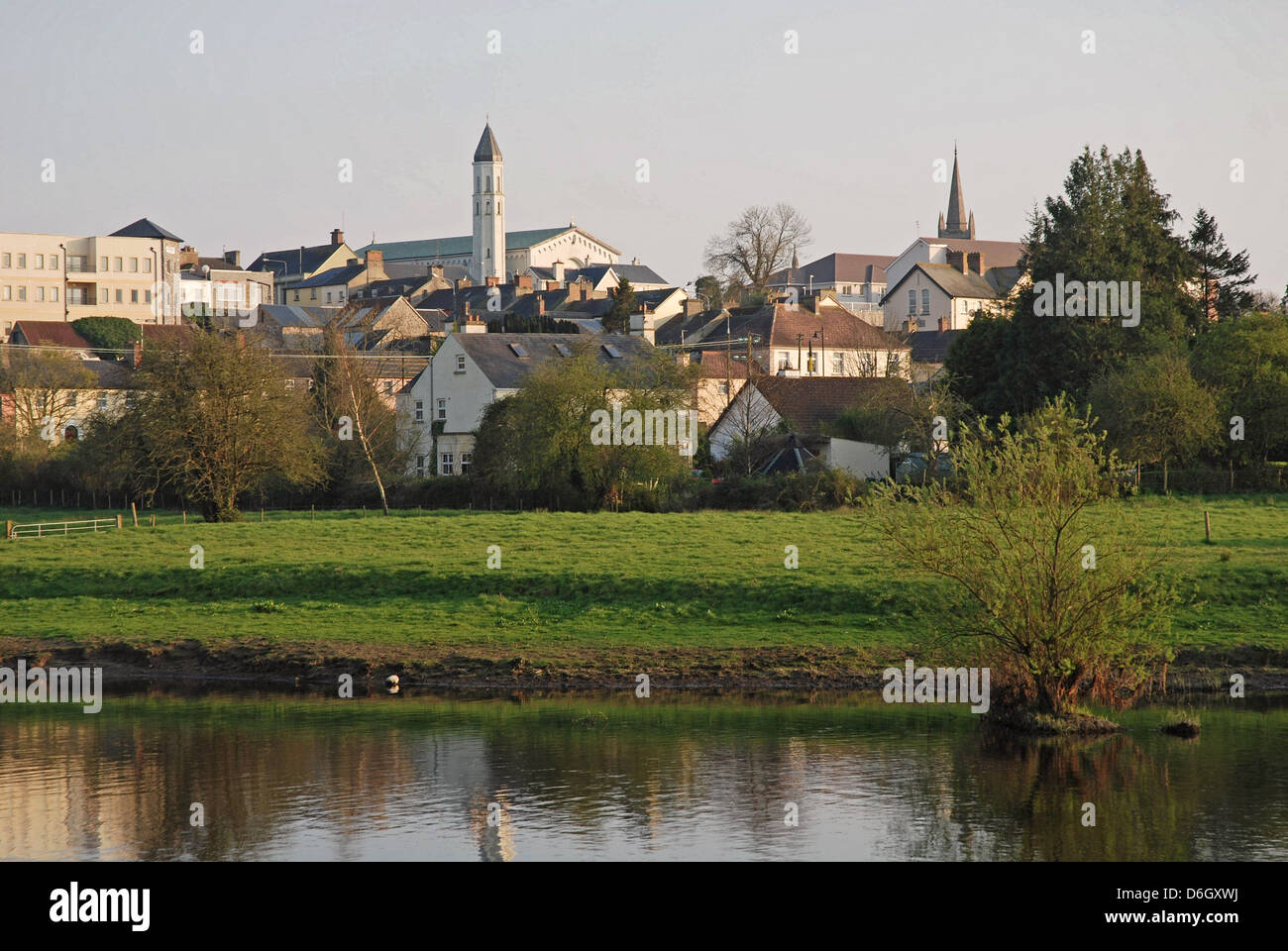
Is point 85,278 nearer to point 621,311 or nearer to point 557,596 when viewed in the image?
point 621,311

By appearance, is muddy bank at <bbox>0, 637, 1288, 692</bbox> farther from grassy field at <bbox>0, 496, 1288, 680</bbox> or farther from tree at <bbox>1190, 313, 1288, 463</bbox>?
tree at <bbox>1190, 313, 1288, 463</bbox>

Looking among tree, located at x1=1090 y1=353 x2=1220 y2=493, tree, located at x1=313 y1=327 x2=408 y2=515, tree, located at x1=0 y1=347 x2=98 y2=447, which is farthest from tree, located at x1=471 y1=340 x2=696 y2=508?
tree, located at x1=0 y1=347 x2=98 y2=447

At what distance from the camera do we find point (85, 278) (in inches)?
4663

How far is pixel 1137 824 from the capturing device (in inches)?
771

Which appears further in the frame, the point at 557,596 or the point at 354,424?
the point at 354,424

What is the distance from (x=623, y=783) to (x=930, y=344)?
81.0m

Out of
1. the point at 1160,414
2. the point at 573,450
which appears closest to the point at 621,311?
the point at 573,450

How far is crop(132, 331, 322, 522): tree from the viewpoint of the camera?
162ft

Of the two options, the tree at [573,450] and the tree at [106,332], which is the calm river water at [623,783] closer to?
the tree at [573,450]

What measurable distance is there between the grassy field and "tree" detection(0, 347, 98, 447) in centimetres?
2995

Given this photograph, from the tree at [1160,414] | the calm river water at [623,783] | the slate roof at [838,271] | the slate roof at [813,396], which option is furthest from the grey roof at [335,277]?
the calm river water at [623,783]

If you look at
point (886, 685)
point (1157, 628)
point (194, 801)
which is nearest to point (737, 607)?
point (886, 685)
